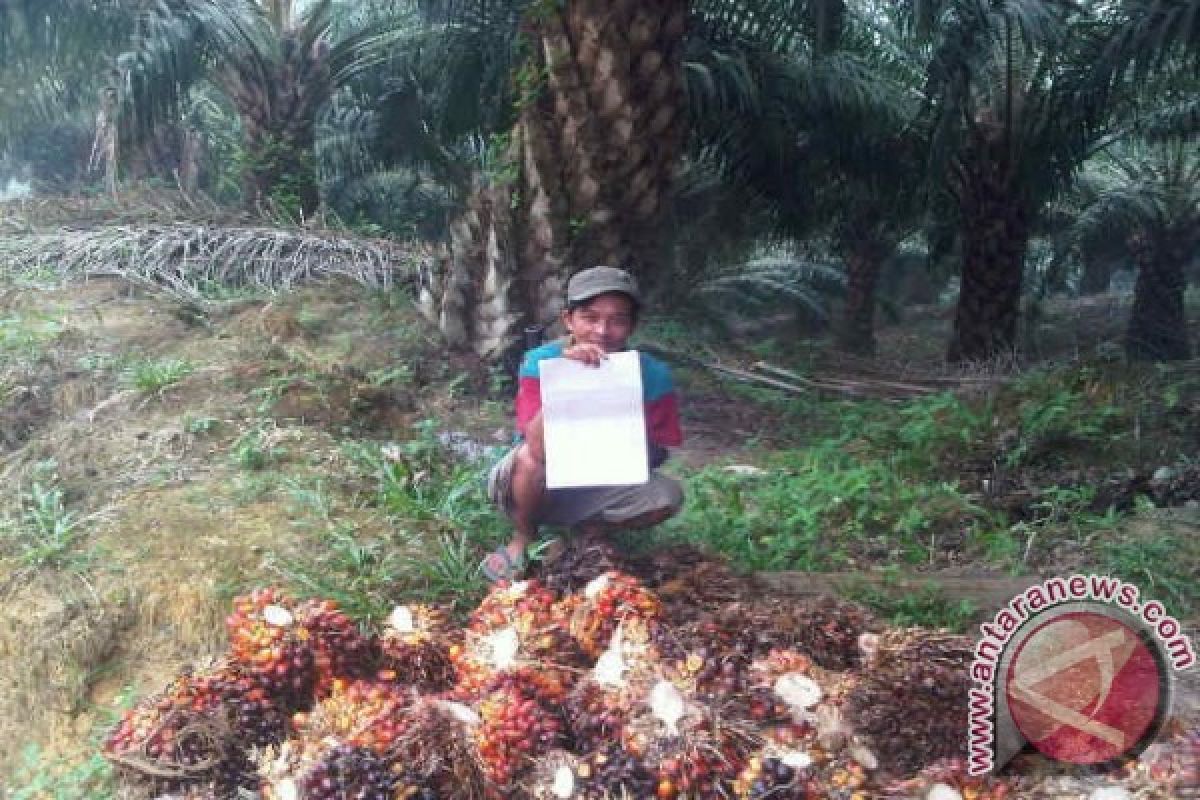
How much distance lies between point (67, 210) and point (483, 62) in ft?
12.5

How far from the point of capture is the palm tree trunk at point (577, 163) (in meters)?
5.27

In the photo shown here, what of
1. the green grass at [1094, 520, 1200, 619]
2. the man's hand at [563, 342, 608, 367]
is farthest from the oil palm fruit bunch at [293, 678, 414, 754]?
the green grass at [1094, 520, 1200, 619]

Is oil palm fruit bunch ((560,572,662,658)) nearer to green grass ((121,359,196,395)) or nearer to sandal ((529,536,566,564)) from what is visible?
sandal ((529,536,566,564))

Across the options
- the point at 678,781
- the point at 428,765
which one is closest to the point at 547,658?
the point at 428,765

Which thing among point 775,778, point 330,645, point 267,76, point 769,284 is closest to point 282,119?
point 267,76

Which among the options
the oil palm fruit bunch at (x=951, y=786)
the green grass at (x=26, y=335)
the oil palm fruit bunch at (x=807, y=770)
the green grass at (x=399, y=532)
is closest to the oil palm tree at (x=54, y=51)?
the green grass at (x=26, y=335)

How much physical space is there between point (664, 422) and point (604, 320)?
0.43 meters

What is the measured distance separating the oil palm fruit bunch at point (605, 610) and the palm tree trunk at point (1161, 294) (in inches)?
450

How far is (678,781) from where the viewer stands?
6.23ft

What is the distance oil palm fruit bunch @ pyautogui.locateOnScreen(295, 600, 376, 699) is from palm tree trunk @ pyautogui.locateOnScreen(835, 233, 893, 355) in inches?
408

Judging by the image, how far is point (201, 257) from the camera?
721 centimetres

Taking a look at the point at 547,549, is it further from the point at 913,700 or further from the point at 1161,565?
the point at 1161,565

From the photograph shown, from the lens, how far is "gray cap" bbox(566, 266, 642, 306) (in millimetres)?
2871

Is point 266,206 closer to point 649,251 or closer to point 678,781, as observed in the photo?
point 649,251
